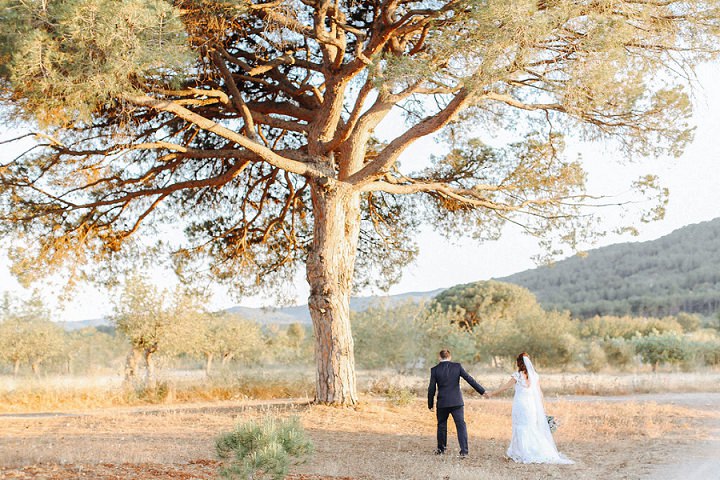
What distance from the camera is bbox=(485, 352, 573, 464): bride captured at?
9.17m

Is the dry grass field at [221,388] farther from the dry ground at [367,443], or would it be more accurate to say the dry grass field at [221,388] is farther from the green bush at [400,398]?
the dry ground at [367,443]

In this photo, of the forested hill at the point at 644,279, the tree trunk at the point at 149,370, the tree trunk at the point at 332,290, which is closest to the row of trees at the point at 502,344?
the tree trunk at the point at 149,370

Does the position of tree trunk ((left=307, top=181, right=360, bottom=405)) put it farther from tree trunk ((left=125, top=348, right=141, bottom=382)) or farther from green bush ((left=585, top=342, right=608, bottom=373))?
green bush ((left=585, top=342, right=608, bottom=373))

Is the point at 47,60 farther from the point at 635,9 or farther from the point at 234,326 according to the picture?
the point at 234,326

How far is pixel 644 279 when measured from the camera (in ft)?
240

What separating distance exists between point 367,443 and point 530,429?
238cm

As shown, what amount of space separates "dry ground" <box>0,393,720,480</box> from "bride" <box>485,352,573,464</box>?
11.4 inches

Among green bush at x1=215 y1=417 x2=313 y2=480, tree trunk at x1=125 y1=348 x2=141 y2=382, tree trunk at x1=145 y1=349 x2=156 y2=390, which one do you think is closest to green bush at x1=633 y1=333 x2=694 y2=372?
tree trunk at x1=145 y1=349 x2=156 y2=390

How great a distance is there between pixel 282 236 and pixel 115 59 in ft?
28.3

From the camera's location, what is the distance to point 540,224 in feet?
47.6

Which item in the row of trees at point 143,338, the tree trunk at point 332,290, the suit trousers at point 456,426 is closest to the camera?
the suit trousers at point 456,426

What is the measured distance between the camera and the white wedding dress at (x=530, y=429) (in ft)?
30.1

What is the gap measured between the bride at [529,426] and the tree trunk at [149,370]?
39.5ft

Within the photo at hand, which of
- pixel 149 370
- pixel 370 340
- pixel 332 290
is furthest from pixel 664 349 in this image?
pixel 332 290
